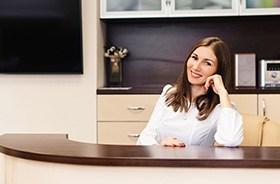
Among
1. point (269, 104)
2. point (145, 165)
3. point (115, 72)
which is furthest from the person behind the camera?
point (115, 72)

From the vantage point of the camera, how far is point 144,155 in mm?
1333

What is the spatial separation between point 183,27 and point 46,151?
2.66 meters

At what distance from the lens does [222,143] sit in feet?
5.49

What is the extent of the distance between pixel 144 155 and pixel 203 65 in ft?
2.40

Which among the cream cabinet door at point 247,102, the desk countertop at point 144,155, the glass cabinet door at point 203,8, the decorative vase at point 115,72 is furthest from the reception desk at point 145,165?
the decorative vase at point 115,72

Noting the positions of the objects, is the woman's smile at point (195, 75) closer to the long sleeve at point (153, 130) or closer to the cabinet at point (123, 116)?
the long sleeve at point (153, 130)

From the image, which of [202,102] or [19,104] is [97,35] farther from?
[202,102]

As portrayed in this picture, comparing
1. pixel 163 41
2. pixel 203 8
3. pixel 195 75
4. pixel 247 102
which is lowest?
pixel 247 102

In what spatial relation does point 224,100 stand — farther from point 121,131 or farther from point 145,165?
point 121,131

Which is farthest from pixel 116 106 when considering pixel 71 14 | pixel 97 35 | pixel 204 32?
pixel 204 32

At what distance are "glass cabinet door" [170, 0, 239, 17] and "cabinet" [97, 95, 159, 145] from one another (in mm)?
720

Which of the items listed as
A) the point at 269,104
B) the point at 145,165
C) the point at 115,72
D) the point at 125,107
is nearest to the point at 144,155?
the point at 145,165

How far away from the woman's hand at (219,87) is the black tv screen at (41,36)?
1720 mm

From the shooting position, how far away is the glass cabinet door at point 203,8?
344 centimetres
